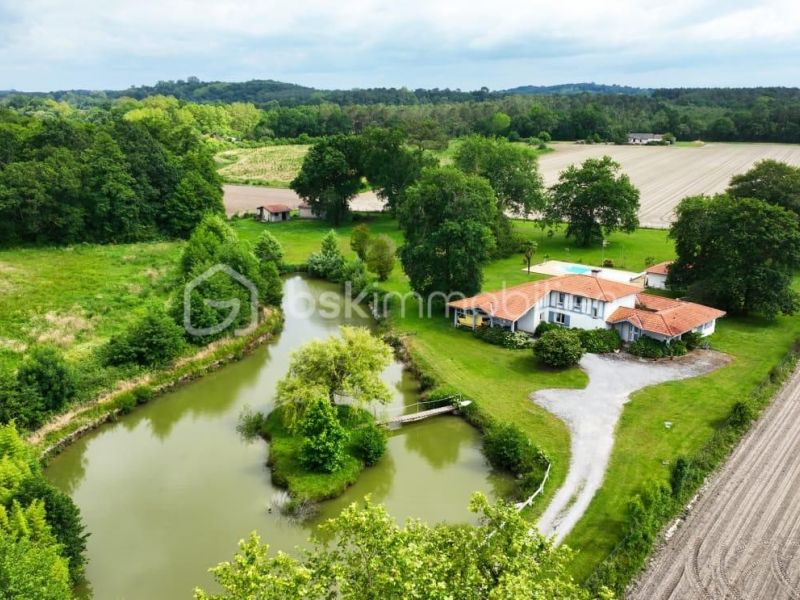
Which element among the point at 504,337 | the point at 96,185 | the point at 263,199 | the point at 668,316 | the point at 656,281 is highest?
the point at 96,185

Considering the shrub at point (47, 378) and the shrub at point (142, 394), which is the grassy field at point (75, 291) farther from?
the shrub at point (47, 378)

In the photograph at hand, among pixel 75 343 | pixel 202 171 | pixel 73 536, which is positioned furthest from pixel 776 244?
pixel 202 171

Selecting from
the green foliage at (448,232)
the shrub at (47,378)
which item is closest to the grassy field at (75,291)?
the shrub at (47,378)

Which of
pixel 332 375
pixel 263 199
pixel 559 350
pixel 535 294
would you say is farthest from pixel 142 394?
pixel 263 199

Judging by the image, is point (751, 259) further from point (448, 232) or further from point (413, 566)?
point (413, 566)

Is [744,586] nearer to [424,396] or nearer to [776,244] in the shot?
[424,396]

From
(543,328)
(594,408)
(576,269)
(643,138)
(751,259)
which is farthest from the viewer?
(643,138)

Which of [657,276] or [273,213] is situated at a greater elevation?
[273,213]
